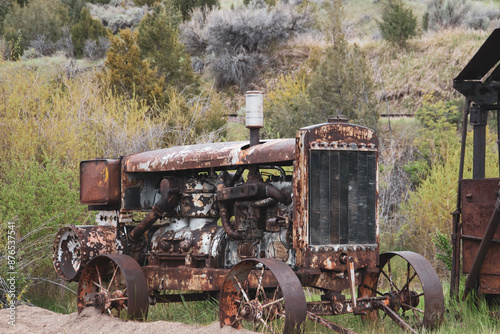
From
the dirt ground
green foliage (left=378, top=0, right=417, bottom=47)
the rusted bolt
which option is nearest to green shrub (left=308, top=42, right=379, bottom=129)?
the dirt ground

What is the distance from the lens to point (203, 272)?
615 centimetres

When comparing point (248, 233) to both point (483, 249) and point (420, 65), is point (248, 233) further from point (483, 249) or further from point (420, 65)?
point (420, 65)

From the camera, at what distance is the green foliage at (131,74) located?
19422 millimetres

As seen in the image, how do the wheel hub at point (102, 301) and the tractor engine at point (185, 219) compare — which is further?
the wheel hub at point (102, 301)

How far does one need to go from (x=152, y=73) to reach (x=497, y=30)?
586 inches

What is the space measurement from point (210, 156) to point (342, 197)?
1466 millimetres

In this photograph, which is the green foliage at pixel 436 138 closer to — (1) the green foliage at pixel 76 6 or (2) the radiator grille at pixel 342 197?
(2) the radiator grille at pixel 342 197

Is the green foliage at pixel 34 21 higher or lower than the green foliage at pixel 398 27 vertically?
higher

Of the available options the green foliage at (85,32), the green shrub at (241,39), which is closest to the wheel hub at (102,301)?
the green shrub at (241,39)

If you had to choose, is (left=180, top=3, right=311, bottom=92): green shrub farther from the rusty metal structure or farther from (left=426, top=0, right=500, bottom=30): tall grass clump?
the rusty metal structure

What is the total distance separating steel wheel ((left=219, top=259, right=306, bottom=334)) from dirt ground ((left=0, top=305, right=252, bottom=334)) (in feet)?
0.48

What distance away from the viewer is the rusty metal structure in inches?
251

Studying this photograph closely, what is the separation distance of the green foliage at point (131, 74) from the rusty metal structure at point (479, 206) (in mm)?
13298

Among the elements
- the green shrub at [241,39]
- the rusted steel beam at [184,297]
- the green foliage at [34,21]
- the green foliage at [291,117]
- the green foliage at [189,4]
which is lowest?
the rusted steel beam at [184,297]
